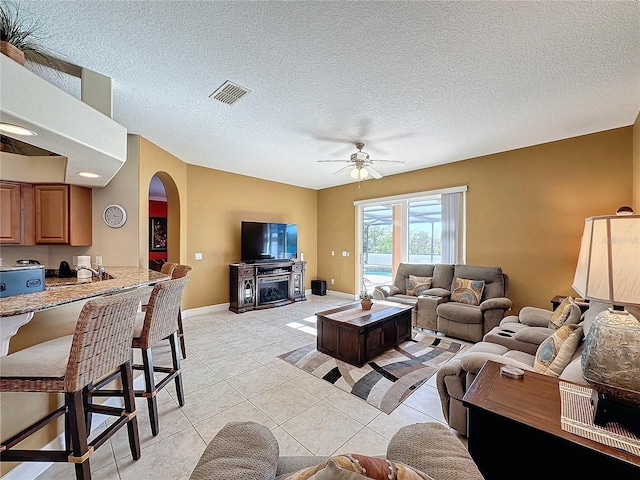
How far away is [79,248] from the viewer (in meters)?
3.59

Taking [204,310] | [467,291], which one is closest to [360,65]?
[467,291]

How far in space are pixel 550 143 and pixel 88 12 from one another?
515 centimetres

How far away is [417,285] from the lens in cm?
461

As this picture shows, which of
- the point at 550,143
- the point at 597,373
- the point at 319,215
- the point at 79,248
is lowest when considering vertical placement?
the point at 597,373

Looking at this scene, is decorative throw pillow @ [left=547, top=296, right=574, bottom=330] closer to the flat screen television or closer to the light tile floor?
the light tile floor

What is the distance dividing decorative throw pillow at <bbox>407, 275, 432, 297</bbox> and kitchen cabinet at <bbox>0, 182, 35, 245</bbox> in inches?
210

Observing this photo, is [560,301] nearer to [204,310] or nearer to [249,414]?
[249,414]

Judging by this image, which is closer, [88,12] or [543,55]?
[88,12]

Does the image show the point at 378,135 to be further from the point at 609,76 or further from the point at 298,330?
the point at 298,330

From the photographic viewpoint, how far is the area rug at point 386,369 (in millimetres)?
2477

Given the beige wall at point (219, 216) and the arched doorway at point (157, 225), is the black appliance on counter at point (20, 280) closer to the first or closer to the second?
the beige wall at point (219, 216)

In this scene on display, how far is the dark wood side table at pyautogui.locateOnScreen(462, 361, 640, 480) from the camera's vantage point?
966 mm

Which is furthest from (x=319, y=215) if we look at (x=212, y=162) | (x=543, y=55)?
(x=543, y=55)

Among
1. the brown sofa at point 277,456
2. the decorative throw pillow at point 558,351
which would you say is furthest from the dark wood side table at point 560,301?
the brown sofa at point 277,456
